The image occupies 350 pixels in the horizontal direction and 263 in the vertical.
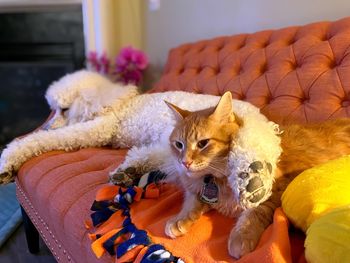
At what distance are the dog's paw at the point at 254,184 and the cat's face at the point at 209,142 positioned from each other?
7 centimetres

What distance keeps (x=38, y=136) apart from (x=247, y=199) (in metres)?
1.03

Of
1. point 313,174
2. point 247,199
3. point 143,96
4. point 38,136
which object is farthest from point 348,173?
point 38,136

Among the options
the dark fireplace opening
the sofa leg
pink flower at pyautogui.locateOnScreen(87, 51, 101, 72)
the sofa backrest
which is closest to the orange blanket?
the sofa backrest

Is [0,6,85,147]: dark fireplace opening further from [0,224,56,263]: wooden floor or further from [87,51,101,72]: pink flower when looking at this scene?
[0,224,56,263]: wooden floor

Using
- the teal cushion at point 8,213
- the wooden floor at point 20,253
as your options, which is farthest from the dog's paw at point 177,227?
the teal cushion at point 8,213

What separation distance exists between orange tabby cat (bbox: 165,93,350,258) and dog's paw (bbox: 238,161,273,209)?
3cm

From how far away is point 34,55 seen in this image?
2.69m

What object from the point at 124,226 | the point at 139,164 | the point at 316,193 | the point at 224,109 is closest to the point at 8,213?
the point at 139,164

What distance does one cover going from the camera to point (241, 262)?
0.56 m

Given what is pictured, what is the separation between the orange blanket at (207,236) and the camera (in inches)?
21.9

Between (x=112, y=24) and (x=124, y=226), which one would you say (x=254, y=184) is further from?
(x=112, y=24)

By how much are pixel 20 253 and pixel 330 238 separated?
140cm

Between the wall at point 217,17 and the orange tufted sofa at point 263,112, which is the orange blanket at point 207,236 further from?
the wall at point 217,17

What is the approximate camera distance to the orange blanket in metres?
0.56
